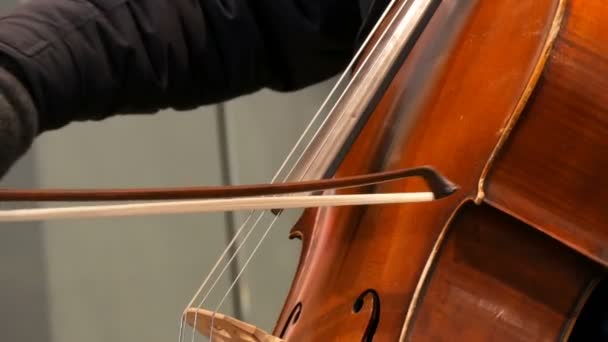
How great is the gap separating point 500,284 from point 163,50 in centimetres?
33

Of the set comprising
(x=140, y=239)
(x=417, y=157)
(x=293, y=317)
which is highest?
(x=417, y=157)

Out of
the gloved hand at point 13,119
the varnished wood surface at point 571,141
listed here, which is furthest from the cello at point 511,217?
the gloved hand at point 13,119

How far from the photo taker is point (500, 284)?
0.44 metres

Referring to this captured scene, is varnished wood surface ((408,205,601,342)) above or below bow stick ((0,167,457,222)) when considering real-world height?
below

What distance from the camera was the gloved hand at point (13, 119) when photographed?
1.48 ft

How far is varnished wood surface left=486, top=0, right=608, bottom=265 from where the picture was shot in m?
0.44

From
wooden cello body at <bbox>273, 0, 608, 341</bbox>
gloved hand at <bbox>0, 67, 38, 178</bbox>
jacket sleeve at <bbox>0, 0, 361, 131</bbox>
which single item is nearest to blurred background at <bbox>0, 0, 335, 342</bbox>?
jacket sleeve at <bbox>0, 0, 361, 131</bbox>

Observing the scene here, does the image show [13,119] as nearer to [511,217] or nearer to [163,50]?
[163,50]

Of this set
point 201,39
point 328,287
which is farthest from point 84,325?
point 328,287

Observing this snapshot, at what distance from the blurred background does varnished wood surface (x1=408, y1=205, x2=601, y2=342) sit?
32.0 inches

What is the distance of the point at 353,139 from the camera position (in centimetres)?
52

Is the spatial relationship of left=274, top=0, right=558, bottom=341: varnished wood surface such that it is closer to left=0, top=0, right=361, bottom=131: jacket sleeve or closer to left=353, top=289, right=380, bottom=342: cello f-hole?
left=353, top=289, right=380, bottom=342: cello f-hole

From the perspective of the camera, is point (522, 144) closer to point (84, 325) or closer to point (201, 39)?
point (201, 39)

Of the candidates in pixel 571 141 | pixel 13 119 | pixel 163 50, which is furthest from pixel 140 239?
pixel 571 141
